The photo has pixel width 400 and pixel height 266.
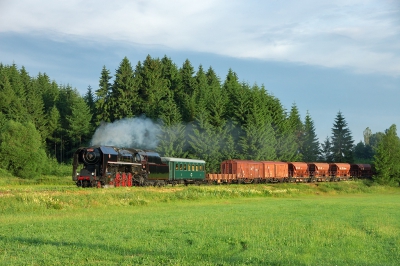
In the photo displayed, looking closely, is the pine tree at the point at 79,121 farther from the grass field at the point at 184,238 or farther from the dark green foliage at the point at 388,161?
the grass field at the point at 184,238

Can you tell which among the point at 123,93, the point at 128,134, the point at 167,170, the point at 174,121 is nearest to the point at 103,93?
the point at 123,93

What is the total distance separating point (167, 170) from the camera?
52.5 metres

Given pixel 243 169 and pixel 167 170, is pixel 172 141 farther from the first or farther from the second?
pixel 167 170

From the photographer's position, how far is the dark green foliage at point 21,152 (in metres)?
Result: 72.2

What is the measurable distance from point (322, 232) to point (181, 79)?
103 meters

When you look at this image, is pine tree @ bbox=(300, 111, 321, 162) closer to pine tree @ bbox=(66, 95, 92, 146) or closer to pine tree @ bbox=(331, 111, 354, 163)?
pine tree @ bbox=(331, 111, 354, 163)

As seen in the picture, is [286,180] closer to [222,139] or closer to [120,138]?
[222,139]

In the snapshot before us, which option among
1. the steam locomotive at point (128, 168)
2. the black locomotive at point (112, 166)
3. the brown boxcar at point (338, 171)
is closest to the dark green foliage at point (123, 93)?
the steam locomotive at point (128, 168)

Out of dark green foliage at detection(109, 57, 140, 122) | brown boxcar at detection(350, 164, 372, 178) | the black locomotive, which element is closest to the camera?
the black locomotive

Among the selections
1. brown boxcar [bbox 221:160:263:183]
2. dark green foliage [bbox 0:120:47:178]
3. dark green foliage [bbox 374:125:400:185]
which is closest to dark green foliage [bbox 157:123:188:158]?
brown boxcar [bbox 221:160:263:183]

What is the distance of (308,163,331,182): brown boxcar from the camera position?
76294 millimetres

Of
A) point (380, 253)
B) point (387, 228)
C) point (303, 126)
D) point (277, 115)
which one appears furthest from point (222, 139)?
point (380, 253)

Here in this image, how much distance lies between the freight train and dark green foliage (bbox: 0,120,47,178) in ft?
73.0

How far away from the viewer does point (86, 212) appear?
28.5m
